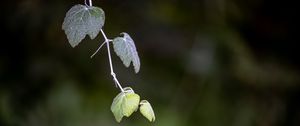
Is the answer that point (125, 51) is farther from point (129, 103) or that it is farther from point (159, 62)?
point (159, 62)

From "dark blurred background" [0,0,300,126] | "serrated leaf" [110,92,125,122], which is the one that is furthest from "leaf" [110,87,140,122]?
"dark blurred background" [0,0,300,126]

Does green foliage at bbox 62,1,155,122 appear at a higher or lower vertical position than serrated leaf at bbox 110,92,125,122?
higher

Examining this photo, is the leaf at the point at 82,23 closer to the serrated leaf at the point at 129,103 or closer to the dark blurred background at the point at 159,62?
the serrated leaf at the point at 129,103

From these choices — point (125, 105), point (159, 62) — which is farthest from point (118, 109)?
point (159, 62)

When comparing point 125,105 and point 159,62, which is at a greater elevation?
point 125,105

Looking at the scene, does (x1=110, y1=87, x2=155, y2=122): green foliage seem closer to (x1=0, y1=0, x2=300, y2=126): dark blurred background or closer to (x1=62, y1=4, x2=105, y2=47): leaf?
(x1=62, y1=4, x2=105, y2=47): leaf

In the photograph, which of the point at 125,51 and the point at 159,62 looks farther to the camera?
the point at 159,62
